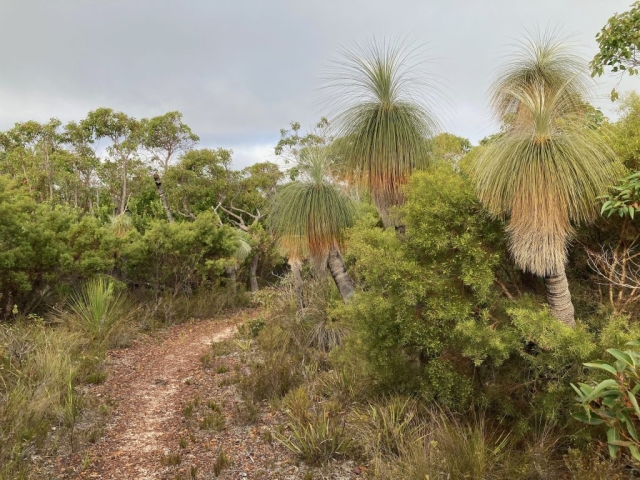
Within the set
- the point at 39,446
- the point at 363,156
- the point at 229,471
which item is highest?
the point at 363,156

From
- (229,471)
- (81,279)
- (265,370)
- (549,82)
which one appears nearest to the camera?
(229,471)

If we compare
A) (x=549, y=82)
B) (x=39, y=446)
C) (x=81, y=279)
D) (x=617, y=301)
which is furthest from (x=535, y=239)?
(x=81, y=279)

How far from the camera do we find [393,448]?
12.4 ft

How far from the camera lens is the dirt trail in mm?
3859

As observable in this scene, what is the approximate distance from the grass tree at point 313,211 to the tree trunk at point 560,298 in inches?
127

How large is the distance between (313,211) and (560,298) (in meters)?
3.56

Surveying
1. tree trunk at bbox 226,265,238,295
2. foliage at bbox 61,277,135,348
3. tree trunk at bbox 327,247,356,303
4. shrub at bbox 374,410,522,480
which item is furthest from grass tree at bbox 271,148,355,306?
tree trunk at bbox 226,265,238,295

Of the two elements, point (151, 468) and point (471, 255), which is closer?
point (471, 255)

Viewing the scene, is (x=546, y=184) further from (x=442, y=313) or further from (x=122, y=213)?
(x=122, y=213)

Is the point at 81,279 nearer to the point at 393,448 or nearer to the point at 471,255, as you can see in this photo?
the point at 393,448

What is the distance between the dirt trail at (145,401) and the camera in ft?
12.7

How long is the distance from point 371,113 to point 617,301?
11.0 feet

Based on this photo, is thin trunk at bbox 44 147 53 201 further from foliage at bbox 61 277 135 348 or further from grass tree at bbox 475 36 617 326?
grass tree at bbox 475 36 617 326

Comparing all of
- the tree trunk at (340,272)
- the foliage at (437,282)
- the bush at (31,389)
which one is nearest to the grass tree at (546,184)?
the foliage at (437,282)
